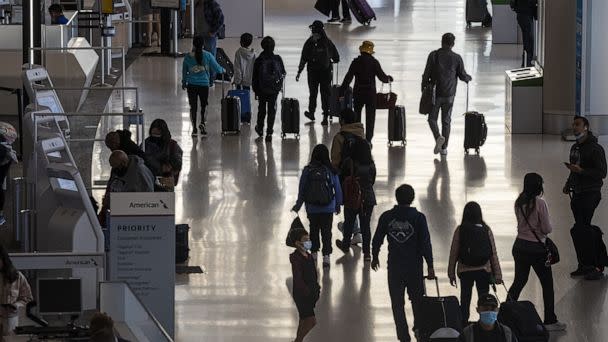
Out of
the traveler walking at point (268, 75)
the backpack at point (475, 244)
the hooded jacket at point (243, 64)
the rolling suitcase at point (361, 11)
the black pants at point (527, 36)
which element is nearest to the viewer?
the backpack at point (475, 244)

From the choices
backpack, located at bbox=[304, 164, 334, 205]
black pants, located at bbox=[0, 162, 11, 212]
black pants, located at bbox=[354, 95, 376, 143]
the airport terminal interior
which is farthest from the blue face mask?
black pants, located at bbox=[354, 95, 376, 143]

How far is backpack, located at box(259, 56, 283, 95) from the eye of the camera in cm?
2116

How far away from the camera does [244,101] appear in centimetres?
2294

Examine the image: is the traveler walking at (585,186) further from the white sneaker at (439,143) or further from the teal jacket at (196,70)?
the teal jacket at (196,70)

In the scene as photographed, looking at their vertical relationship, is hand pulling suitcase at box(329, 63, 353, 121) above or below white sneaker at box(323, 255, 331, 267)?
above

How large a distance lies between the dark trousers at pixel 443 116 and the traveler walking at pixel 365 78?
0.73 m

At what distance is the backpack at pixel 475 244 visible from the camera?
12.0 metres

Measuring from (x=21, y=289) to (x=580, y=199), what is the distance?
564cm

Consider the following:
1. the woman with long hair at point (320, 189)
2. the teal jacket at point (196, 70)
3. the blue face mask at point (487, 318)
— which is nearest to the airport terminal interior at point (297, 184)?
the woman with long hair at point (320, 189)

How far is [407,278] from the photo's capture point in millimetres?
12219

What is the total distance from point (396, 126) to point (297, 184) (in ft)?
10.4

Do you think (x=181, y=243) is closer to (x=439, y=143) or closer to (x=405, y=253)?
(x=405, y=253)

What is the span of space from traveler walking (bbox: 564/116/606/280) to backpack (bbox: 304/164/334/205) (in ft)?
7.06

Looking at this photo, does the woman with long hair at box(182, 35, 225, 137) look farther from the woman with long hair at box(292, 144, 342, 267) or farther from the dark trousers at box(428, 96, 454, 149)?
the woman with long hair at box(292, 144, 342, 267)
